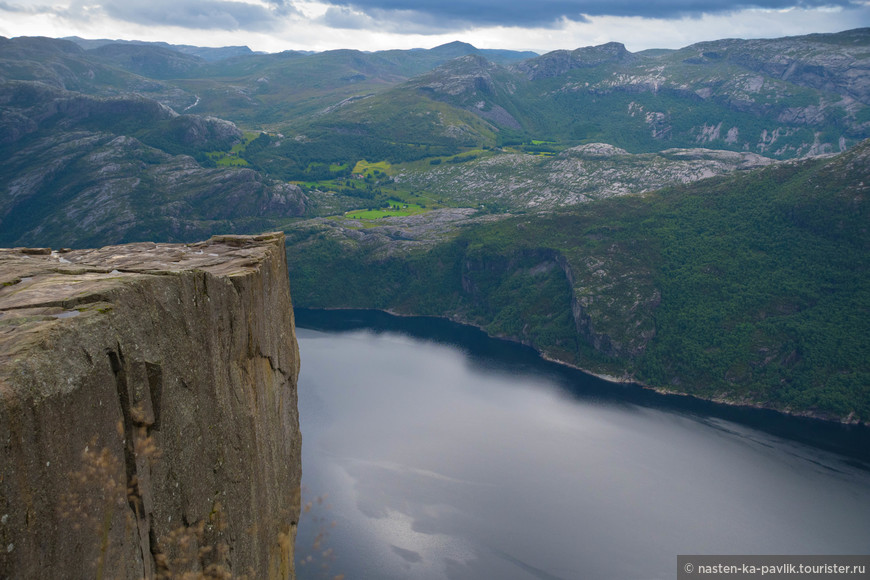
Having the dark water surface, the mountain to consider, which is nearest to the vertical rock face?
the dark water surface

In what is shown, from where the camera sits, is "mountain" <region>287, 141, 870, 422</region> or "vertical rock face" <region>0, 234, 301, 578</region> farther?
"mountain" <region>287, 141, 870, 422</region>

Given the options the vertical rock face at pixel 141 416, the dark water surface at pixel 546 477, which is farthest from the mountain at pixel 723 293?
the vertical rock face at pixel 141 416

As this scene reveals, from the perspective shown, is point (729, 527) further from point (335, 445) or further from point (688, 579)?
point (335, 445)

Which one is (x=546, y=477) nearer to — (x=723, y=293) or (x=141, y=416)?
(x=141, y=416)

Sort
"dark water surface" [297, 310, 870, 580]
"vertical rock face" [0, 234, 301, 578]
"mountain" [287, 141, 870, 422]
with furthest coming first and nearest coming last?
"mountain" [287, 141, 870, 422] < "dark water surface" [297, 310, 870, 580] < "vertical rock face" [0, 234, 301, 578]

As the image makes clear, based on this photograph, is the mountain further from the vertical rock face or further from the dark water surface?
the vertical rock face

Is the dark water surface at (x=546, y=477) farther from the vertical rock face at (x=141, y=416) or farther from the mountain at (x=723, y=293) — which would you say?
the vertical rock face at (x=141, y=416)
